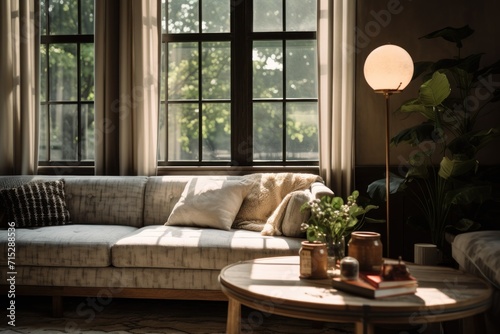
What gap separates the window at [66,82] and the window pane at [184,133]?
660mm

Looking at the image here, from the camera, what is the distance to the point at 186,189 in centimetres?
386

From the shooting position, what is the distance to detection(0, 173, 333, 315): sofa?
322 centimetres

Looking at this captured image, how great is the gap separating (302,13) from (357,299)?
2.94 meters

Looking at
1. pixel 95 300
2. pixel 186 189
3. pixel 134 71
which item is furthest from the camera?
pixel 134 71

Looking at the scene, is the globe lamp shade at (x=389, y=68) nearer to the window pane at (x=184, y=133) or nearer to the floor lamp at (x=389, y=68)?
the floor lamp at (x=389, y=68)

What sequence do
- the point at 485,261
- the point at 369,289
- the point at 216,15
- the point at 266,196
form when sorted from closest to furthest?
the point at 369,289 → the point at 485,261 → the point at 266,196 → the point at 216,15

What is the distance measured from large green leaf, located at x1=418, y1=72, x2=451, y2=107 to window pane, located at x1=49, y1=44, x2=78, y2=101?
8.97 feet

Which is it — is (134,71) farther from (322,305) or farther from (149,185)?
(322,305)

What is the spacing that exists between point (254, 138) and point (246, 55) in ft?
2.15

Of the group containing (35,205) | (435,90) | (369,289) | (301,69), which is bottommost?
(369,289)

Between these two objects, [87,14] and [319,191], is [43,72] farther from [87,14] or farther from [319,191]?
[319,191]

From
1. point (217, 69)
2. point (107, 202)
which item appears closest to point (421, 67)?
point (217, 69)

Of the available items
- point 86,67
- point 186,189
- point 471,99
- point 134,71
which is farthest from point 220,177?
point 471,99

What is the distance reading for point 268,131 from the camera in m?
4.38
